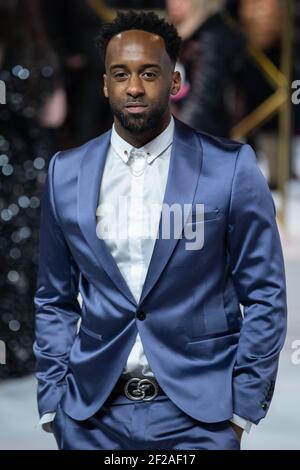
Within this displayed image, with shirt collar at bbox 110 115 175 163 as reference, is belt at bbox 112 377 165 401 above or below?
below

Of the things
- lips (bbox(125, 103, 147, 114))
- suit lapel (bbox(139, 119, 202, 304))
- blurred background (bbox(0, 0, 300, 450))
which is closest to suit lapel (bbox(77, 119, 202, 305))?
suit lapel (bbox(139, 119, 202, 304))

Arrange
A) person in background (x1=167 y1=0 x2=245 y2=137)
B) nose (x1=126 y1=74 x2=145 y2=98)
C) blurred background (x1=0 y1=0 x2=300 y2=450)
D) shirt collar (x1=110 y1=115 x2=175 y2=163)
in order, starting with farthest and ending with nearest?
person in background (x1=167 y1=0 x2=245 y2=137) → blurred background (x1=0 y1=0 x2=300 y2=450) → shirt collar (x1=110 y1=115 x2=175 y2=163) → nose (x1=126 y1=74 x2=145 y2=98)

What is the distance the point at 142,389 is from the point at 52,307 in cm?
26

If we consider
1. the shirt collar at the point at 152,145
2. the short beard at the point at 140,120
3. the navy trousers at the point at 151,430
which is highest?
the short beard at the point at 140,120

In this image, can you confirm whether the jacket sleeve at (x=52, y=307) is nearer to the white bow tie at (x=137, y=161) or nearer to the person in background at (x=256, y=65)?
the white bow tie at (x=137, y=161)

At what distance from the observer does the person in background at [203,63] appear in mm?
3879

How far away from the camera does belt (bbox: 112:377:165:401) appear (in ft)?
6.31

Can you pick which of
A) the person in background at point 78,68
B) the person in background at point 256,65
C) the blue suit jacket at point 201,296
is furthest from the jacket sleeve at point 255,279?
the person in background at point 256,65

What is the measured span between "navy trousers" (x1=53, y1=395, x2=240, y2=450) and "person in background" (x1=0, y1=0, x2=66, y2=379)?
1.91 meters

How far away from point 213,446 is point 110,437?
0.19m

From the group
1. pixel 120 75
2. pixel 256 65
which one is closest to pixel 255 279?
pixel 120 75

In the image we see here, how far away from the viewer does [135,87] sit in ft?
6.02

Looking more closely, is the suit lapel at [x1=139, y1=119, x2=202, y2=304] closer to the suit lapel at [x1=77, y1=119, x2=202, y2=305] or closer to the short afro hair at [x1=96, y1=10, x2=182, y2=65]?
the suit lapel at [x1=77, y1=119, x2=202, y2=305]
